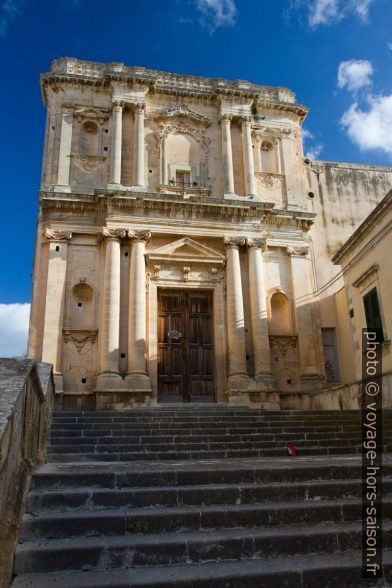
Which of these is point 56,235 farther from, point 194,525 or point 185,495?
point 194,525

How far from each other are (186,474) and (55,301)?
34.4ft

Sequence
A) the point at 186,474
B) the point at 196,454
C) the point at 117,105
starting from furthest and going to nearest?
the point at 117,105 < the point at 196,454 < the point at 186,474

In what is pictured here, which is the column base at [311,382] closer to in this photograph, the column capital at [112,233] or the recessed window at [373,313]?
the recessed window at [373,313]

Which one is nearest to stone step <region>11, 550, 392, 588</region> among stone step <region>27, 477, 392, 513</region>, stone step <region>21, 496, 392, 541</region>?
stone step <region>21, 496, 392, 541</region>

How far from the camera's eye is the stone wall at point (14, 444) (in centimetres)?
367

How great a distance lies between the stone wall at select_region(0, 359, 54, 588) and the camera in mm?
3672

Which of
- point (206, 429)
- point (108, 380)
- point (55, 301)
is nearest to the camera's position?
point (206, 429)

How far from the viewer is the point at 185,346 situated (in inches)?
606

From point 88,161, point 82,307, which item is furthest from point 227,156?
point 82,307

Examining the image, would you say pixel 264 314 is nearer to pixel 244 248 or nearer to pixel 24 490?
pixel 244 248

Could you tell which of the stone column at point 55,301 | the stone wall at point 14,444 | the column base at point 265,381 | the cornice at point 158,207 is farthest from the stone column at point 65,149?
the stone wall at point 14,444

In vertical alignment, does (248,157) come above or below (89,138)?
below

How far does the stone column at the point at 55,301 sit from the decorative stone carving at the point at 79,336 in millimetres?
211

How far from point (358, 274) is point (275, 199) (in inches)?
206
